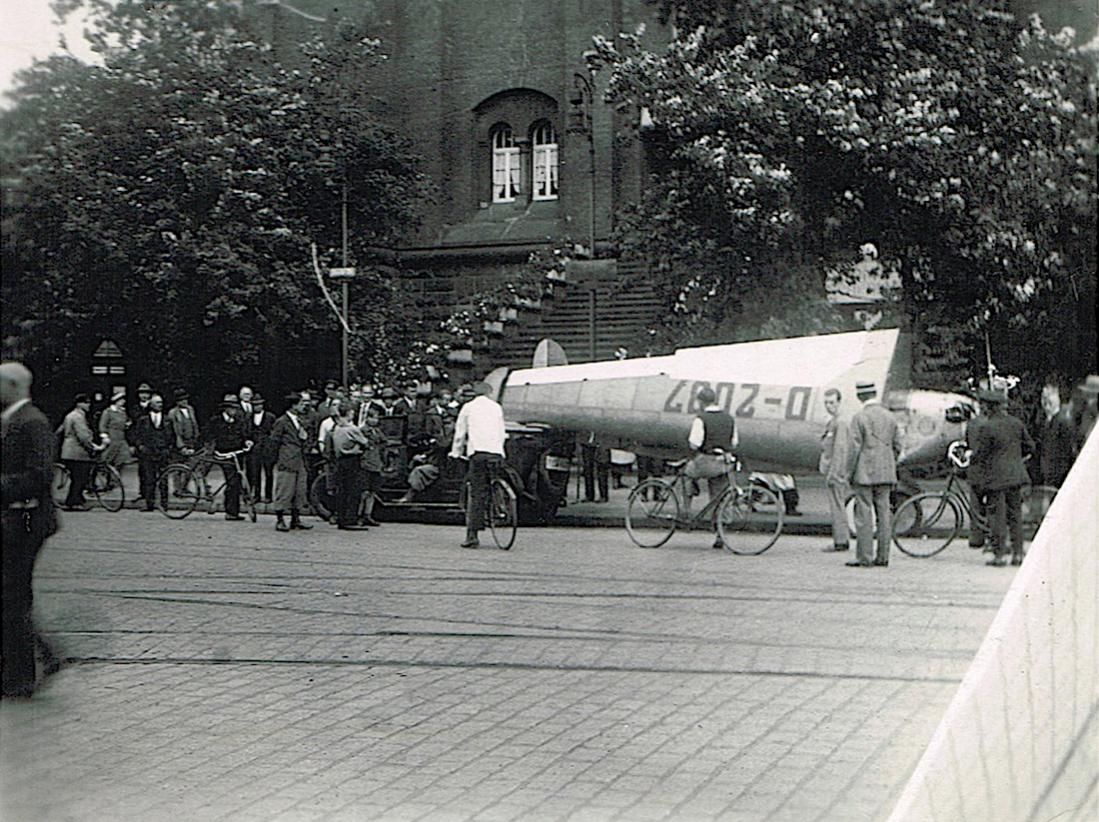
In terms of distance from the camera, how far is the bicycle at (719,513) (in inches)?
Answer: 133

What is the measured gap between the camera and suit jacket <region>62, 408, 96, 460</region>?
245 cm

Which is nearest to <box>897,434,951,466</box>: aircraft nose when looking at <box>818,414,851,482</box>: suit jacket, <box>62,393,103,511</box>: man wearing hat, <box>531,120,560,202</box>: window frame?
<box>818,414,851,482</box>: suit jacket

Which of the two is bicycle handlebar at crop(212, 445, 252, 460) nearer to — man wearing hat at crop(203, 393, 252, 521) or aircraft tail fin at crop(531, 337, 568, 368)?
man wearing hat at crop(203, 393, 252, 521)

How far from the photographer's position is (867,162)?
11.1ft

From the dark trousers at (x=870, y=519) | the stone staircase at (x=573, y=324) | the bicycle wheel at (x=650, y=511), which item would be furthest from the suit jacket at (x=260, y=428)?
the dark trousers at (x=870, y=519)

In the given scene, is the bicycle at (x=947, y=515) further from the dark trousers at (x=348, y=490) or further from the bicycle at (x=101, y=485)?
the bicycle at (x=101, y=485)

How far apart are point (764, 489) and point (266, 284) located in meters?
1.62

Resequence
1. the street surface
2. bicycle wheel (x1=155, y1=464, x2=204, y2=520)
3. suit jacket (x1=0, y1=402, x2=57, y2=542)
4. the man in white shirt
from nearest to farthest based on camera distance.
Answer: suit jacket (x1=0, y1=402, x2=57, y2=542)
bicycle wheel (x1=155, y1=464, x2=204, y2=520)
the street surface
the man in white shirt

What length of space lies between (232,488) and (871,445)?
154cm

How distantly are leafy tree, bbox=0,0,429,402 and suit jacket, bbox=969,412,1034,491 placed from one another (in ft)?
5.14

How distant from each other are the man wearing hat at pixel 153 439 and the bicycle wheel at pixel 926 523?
1.91 metres

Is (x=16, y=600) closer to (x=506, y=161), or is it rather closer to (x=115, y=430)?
(x=115, y=430)

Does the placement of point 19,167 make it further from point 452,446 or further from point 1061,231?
point 1061,231

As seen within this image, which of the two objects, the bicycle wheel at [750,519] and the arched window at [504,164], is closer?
the arched window at [504,164]
